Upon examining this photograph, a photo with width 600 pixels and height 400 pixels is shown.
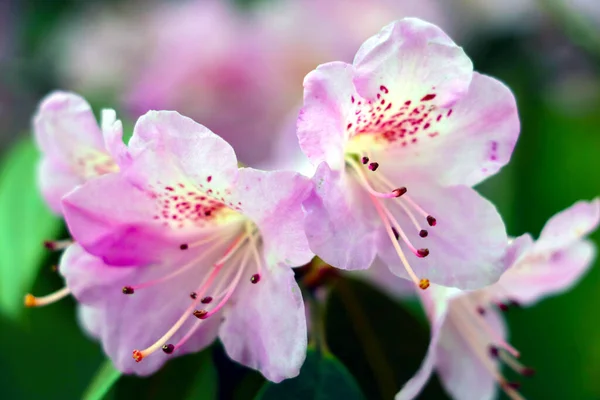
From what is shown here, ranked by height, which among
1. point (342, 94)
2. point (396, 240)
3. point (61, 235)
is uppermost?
point (342, 94)

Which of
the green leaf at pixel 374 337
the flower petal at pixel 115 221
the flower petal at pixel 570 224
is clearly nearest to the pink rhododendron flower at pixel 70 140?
the flower petal at pixel 115 221

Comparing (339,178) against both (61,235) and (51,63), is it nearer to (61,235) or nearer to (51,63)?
(61,235)

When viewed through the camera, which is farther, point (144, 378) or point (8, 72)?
point (8, 72)

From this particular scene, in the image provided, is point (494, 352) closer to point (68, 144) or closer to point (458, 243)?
point (458, 243)

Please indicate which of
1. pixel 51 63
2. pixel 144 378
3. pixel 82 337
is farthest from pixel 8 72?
pixel 144 378

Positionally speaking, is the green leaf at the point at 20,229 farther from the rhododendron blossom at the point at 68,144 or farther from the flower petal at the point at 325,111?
the flower petal at the point at 325,111

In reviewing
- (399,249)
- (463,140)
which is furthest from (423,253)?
(463,140)

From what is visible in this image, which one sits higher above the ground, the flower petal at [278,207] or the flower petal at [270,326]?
the flower petal at [278,207]

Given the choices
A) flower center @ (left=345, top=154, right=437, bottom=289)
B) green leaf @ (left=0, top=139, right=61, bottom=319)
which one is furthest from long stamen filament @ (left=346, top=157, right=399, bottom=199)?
green leaf @ (left=0, top=139, right=61, bottom=319)
